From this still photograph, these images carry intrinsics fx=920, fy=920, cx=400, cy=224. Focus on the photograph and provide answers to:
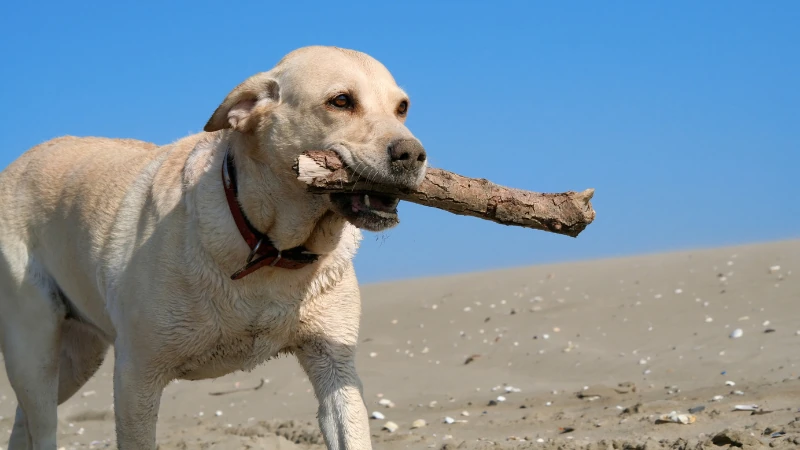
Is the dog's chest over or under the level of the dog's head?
under

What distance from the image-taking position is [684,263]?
40.5 feet

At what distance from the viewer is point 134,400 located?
4.36m

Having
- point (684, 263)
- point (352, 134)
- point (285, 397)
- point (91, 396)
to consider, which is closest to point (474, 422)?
point (285, 397)

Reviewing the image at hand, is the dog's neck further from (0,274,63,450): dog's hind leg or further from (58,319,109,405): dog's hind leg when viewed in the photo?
(58,319,109,405): dog's hind leg

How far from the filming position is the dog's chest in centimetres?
432

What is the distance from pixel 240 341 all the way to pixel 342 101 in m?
1.27

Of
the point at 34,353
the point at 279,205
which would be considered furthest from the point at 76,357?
the point at 279,205

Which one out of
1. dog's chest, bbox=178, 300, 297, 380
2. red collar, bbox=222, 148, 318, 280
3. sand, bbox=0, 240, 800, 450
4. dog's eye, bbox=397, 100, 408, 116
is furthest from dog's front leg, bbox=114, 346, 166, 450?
sand, bbox=0, 240, 800, 450

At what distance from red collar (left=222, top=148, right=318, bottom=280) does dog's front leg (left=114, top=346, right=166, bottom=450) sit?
2.11ft

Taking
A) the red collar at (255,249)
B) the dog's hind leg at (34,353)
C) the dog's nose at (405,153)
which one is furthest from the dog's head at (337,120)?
the dog's hind leg at (34,353)

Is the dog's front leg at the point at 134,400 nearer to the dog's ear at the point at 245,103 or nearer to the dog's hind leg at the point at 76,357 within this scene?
the dog's ear at the point at 245,103

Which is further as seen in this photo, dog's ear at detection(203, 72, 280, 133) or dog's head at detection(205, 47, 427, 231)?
dog's ear at detection(203, 72, 280, 133)

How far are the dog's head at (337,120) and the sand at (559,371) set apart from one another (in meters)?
2.74

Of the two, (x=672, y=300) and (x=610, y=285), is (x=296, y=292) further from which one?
(x=610, y=285)
